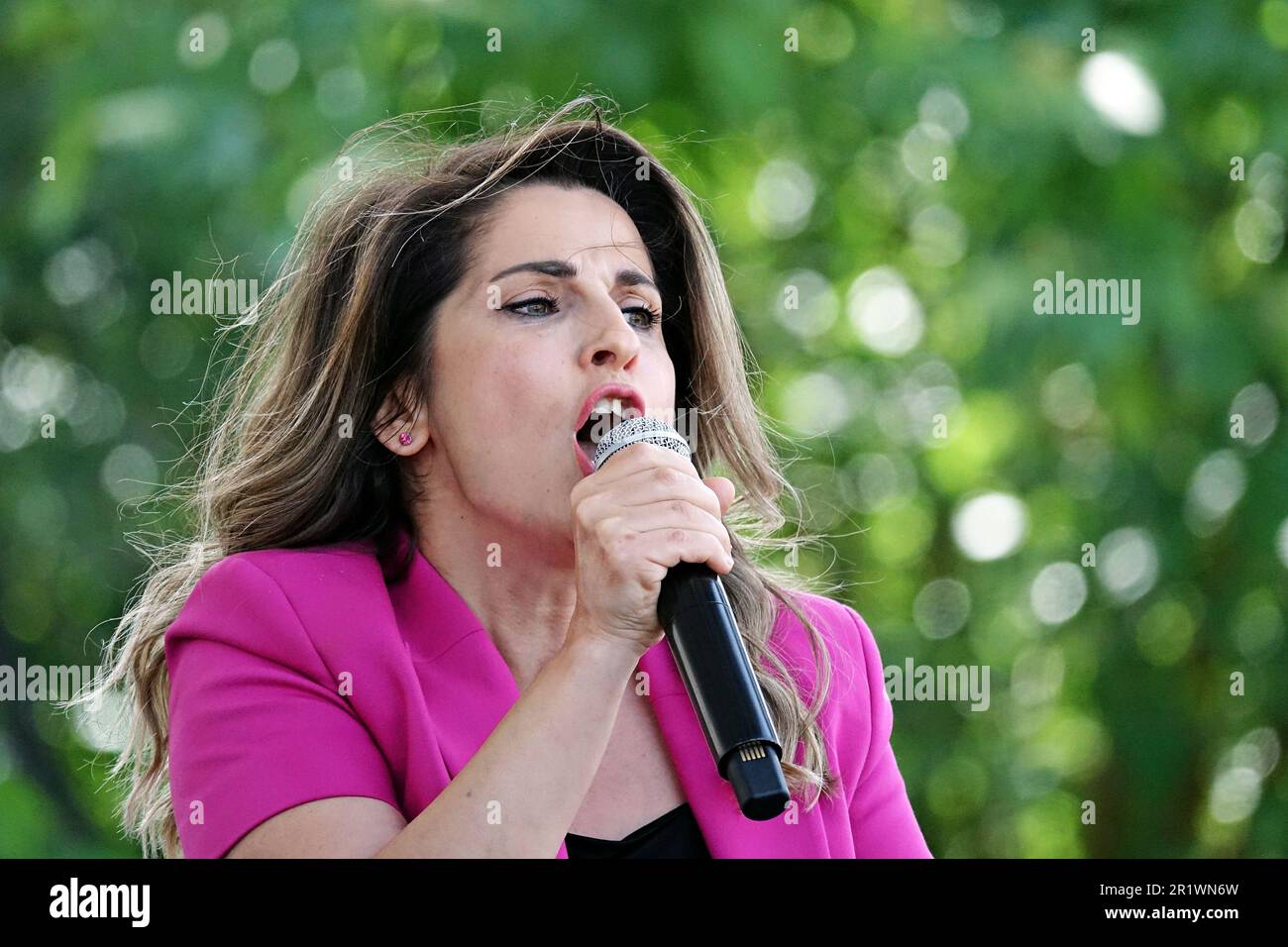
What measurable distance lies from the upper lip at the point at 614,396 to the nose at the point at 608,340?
1.5 inches

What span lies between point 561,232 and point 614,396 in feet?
0.97

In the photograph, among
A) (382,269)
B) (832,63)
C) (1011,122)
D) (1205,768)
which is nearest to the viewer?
(382,269)

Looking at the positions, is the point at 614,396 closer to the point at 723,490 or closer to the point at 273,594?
the point at 723,490

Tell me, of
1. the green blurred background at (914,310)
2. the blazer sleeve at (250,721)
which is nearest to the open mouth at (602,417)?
the blazer sleeve at (250,721)

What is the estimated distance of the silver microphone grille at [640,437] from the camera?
1.64m

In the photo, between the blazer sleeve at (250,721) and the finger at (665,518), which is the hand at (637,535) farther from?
the blazer sleeve at (250,721)

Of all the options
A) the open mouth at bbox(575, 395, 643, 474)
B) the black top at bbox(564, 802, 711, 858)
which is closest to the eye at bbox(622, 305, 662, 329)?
the open mouth at bbox(575, 395, 643, 474)

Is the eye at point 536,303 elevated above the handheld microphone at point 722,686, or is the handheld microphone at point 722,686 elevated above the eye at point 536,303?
the eye at point 536,303

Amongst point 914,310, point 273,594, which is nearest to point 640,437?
point 273,594

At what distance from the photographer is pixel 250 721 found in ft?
5.52

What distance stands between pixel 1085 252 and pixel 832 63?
81 centimetres

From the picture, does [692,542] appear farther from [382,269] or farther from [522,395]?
[382,269]

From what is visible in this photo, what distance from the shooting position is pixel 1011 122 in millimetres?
3584
